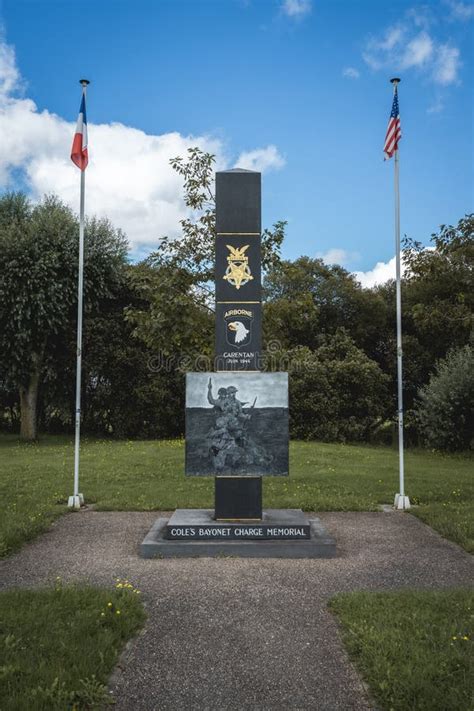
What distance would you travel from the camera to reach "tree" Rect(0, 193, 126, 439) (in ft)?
65.7

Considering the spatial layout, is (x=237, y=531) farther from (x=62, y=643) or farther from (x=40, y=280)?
(x=40, y=280)

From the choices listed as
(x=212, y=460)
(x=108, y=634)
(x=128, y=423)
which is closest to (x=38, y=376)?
(x=128, y=423)

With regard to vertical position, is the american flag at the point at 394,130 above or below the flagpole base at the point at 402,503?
above

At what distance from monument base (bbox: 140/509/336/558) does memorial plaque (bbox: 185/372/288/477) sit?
25.6 inches

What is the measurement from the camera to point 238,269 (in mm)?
8039

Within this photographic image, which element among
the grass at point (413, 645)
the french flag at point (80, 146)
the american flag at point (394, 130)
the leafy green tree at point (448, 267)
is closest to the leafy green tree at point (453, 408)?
the leafy green tree at point (448, 267)

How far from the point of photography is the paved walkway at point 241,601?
3.89 m

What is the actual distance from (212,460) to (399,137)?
6384 millimetres

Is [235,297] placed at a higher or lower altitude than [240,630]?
higher

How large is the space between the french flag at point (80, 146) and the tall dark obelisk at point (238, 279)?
3122mm

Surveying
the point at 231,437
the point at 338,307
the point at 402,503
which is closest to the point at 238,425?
the point at 231,437

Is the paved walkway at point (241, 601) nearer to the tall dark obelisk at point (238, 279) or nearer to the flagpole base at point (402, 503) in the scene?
the flagpole base at point (402, 503)

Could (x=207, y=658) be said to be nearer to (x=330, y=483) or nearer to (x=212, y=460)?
(x=212, y=460)

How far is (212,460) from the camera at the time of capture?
785 cm
